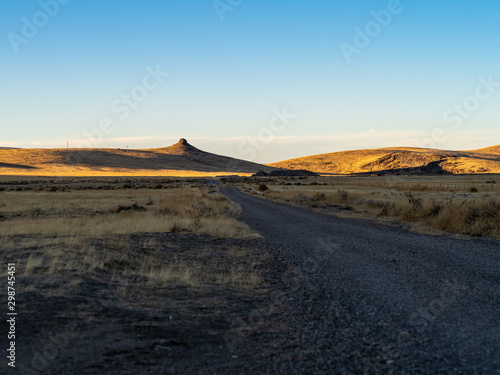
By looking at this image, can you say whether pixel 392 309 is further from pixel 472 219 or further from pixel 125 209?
pixel 125 209

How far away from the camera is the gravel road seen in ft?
13.8

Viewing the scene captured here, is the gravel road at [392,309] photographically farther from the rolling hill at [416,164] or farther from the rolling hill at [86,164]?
the rolling hill at [416,164]

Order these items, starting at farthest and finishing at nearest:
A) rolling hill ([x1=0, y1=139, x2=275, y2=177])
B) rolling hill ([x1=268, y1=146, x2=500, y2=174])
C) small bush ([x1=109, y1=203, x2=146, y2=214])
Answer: rolling hill ([x1=268, y1=146, x2=500, y2=174]) → rolling hill ([x1=0, y1=139, x2=275, y2=177]) → small bush ([x1=109, y1=203, x2=146, y2=214])

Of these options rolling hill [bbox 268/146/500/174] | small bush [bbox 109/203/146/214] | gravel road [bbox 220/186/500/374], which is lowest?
small bush [bbox 109/203/146/214]

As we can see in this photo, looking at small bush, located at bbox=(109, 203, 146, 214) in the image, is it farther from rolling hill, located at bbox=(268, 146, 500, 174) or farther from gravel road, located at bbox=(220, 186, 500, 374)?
rolling hill, located at bbox=(268, 146, 500, 174)

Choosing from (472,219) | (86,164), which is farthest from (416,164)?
(472,219)

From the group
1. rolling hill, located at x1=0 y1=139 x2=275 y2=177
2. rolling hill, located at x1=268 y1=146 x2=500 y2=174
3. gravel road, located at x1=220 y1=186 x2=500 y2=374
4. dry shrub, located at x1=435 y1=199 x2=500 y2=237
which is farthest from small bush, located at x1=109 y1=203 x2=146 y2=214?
rolling hill, located at x1=268 y1=146 x2=500 y2=174

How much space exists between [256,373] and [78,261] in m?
5.76

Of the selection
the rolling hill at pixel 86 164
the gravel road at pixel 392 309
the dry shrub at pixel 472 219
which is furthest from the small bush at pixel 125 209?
the rolling hill at pixel 86 164

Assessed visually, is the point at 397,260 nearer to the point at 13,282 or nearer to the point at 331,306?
the point at 331,306

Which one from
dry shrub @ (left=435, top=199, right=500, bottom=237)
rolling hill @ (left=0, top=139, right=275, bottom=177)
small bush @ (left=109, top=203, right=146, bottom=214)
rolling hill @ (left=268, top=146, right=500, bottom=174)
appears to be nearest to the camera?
dry shrub @ (left=435, top=199, right=500, bottom=237)

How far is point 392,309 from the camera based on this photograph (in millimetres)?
5898

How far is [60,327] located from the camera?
4.85 meters

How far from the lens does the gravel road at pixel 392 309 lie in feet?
13.8
